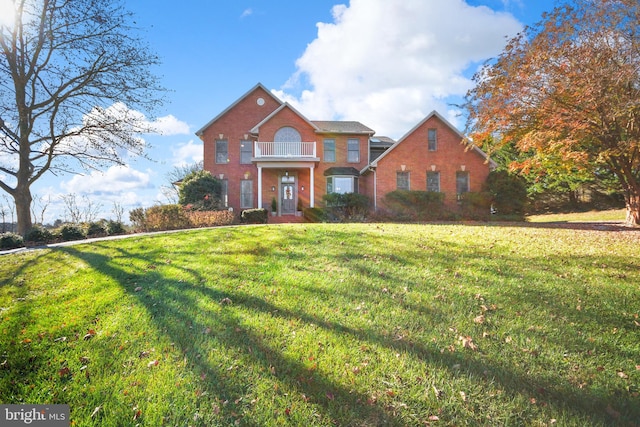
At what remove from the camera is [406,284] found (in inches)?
221

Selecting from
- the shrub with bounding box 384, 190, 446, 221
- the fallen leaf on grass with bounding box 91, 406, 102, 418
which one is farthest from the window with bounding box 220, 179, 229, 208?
the fallen leaf on grass with bounding box 91, 406, 102, 418

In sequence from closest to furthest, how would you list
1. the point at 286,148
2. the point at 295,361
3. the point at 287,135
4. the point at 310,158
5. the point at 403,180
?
the point at 295,361
the point at 310,158
the point at 403,180
the point at 286,148
the point at 287,135

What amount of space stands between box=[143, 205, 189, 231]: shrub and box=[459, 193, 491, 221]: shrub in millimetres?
15579

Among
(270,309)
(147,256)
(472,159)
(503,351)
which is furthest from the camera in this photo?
(472,159)

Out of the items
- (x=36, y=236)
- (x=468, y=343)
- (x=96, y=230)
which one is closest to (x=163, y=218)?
(x=96, y=230)

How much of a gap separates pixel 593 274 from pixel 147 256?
371 inches

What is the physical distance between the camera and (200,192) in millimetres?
20219

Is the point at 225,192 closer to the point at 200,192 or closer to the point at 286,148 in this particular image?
the point at 200,192

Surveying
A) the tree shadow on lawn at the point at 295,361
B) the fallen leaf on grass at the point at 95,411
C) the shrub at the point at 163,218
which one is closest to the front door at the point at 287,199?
the shrub at the point at 163,218

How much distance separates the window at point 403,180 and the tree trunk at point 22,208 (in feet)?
61.5

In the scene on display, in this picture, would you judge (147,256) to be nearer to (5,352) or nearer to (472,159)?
(5,352)

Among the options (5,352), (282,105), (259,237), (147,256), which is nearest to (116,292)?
(5,352)

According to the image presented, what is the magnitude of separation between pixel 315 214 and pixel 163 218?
27.1 feet

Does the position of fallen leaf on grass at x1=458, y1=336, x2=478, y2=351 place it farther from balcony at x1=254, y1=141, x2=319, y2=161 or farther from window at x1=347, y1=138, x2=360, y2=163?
window at x1=347, y1=138, x2=360, y2=163
